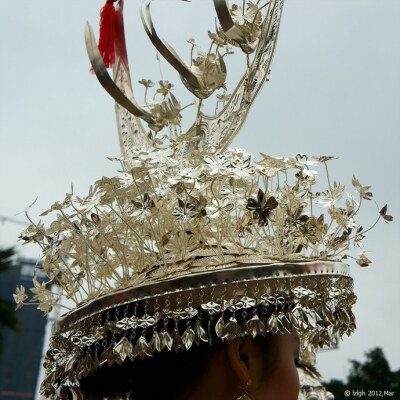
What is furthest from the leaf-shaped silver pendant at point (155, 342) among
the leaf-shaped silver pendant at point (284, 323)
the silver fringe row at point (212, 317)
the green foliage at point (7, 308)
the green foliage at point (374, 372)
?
the green foliage at point (374, 372)

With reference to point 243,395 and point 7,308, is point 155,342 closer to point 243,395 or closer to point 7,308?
point 243,395

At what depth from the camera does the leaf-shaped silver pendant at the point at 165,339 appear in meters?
1.84

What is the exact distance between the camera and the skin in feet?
6.27

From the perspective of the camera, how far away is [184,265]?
6.59ft

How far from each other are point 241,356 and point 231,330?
16cm

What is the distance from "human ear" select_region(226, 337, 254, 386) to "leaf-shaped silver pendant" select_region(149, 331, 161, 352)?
22 cm

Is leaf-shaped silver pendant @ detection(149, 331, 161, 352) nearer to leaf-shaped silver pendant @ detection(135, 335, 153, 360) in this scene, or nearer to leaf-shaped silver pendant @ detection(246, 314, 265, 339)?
leaf-shaped silver pendant @ detection(135, 335, 153, 360)

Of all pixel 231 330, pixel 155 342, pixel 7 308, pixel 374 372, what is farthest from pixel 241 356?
pixel 374 372

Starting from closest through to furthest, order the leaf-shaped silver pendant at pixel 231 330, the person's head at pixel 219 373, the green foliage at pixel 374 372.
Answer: the leaf-shaped silver pendant at pixel 231 330, the person's head at pixel 219 373, the green foliage at pixel 374 372

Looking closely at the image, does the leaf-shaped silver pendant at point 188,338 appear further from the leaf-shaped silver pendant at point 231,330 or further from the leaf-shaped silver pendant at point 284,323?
the leaf-shaped silver pendant at point 284,323

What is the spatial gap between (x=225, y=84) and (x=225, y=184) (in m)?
0.69

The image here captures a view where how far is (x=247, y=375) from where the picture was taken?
191cm

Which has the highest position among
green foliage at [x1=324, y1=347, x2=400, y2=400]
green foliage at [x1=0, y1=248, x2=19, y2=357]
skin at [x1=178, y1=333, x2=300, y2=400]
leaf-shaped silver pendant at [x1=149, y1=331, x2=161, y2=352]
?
green foliage at [x1=0, y1=248, x2=19, y2=357]

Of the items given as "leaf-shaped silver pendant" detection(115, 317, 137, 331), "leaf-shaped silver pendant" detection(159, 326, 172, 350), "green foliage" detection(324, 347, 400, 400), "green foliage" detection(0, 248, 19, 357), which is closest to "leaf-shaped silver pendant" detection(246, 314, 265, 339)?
"leaf-shaped silver pendant" detection(159, 326, 172, 350)
